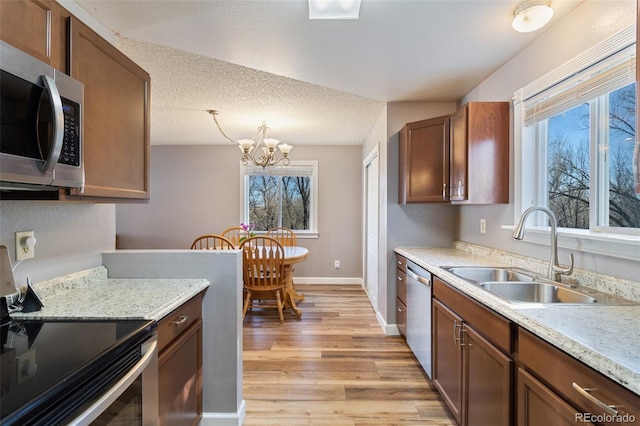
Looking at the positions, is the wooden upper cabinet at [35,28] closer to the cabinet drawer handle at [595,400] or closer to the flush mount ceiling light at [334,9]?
the flush mount ceiling light at [334,9]

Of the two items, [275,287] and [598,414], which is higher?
[598,414]

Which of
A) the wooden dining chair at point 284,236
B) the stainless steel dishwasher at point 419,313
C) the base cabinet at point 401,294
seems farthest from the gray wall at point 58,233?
the wooden dining chair at point 284,236

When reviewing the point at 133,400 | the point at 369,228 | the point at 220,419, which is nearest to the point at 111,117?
the point at 133,400

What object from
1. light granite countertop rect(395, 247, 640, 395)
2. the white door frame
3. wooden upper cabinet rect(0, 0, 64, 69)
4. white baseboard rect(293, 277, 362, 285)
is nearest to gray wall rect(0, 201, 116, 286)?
wooden upper cabinet rect(0, 0, 64, 69)

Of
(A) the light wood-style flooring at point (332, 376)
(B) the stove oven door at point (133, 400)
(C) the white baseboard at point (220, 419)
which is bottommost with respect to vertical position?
(A) the light wood-style flooring at point (332, 376)

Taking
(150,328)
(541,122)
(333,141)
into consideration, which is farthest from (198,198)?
(541,122)

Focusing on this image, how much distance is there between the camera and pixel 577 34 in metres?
1.59

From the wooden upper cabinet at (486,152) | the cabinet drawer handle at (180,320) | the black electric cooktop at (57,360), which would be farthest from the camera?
the wooden upper cabinet at (486,152)

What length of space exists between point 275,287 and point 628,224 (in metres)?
2.83

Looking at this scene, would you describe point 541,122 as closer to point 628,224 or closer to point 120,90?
point 628,224

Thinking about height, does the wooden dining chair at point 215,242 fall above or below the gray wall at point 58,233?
below

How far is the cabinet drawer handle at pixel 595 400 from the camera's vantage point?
0.75 meters

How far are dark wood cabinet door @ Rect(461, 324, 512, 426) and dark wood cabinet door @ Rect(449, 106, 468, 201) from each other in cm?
114

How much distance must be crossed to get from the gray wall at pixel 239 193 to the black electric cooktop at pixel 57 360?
396 centimetres
